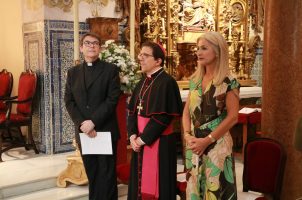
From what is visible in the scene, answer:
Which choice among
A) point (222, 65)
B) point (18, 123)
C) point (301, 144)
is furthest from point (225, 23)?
point (301, 144)

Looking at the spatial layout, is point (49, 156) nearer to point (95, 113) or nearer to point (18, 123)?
point (18, 123)

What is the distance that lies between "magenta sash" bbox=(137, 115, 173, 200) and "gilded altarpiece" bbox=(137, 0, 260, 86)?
12.3 ft

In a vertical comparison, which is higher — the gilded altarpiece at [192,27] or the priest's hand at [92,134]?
the gilded altarpiece at [192,27]

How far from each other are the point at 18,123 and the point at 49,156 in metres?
0.59

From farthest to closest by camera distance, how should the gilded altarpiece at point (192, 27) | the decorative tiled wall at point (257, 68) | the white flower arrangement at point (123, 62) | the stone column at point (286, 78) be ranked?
the decorative tiled wall at point (257, 68) < the gilded altarpiece at point (192, 27) < the white flower arrangement at point (123, 62) < the stone column at point (286, 78)

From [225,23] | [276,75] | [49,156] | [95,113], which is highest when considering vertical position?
[225,23]

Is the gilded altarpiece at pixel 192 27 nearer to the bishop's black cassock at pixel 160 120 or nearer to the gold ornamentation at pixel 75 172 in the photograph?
the gold ornamentation at pixel 75 172

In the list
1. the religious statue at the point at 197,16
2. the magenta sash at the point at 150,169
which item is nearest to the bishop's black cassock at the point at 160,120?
the magenta sash at the point at 150,169

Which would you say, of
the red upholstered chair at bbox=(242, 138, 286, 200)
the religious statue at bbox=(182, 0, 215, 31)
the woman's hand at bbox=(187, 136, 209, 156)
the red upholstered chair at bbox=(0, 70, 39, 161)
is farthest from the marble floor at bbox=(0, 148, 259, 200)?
the religious statue at bbox=(182, 0, 215, 31)

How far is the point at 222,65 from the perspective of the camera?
2.69 meters

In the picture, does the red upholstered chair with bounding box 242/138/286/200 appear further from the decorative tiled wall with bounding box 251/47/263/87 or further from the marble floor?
the decorative tiled wall with bounding box 251/47/263/87

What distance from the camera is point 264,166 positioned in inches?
123

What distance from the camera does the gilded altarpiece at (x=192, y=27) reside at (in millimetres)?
6863

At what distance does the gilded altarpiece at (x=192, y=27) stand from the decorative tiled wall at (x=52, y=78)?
1487 mm
